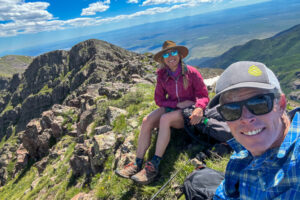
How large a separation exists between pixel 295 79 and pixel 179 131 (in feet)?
772

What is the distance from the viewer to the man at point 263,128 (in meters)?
1.95

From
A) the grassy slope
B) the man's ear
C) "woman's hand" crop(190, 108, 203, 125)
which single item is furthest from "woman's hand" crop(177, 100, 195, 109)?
the man's ear

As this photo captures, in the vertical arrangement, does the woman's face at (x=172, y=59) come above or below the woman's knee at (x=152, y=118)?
above

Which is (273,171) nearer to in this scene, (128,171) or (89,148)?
(128,171)

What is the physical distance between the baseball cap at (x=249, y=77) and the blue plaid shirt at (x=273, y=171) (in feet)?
1.46

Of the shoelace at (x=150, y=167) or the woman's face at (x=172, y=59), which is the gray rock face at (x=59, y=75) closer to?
the woman's face at (x=172, y=59)

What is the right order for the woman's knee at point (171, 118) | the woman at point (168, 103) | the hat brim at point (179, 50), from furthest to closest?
the hat brim at point (179, 50) < the woman's knee at point (171, 118) < the woman at point (168, 103)

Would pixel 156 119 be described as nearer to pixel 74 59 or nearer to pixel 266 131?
pixel 266 131

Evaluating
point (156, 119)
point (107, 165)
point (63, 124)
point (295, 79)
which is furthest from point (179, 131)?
point (295, 79)

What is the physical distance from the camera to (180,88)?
619 cm

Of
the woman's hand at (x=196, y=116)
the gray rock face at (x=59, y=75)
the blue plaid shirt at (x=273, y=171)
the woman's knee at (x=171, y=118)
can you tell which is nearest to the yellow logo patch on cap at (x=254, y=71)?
the blue plaid shirt at (x=273, y=171)

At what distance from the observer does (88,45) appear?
99500mm

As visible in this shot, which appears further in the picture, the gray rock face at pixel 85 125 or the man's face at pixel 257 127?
the gray rock face at pixel 85 125

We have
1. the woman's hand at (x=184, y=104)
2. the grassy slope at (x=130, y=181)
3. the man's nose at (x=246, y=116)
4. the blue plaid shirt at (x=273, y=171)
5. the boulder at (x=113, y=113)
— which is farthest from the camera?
the boulder at (x=113, y=113)
